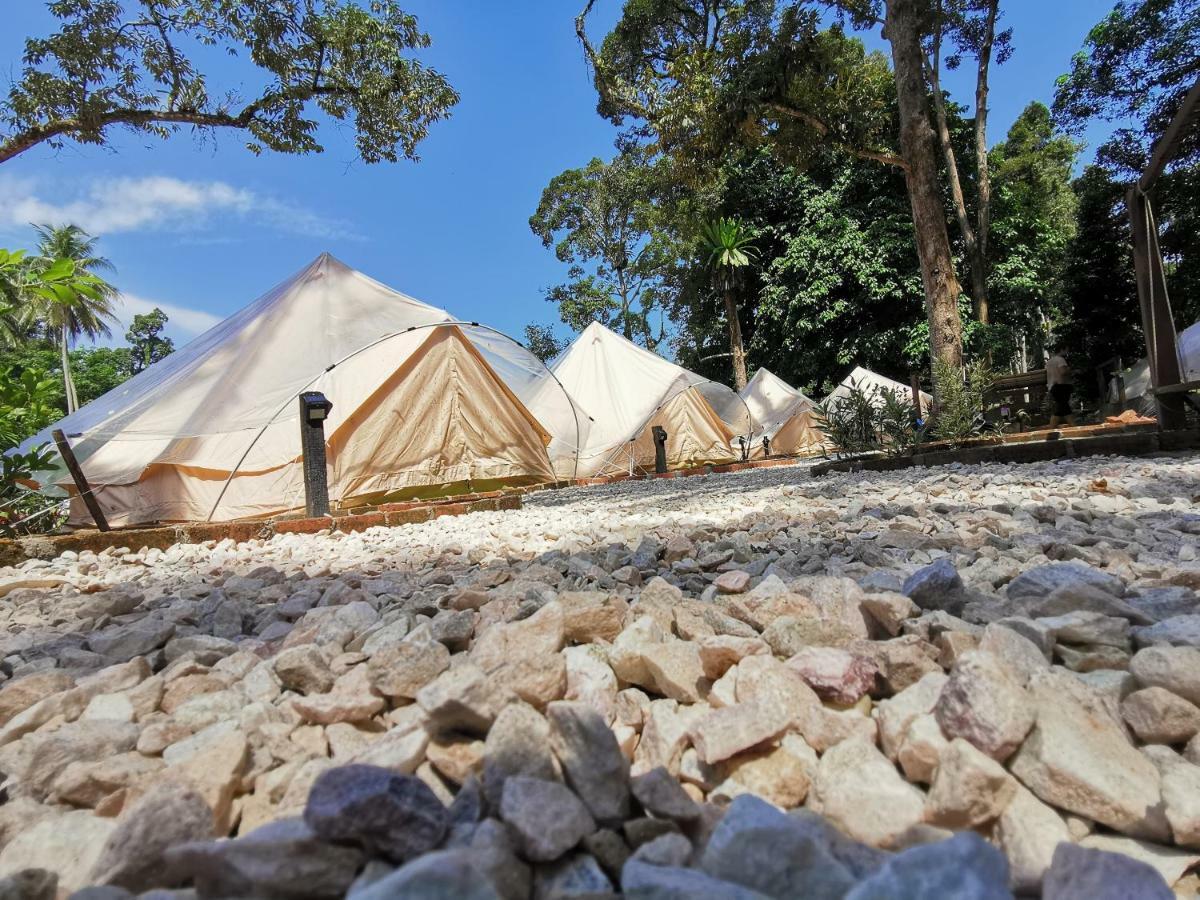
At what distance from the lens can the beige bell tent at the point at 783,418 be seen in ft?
50.6

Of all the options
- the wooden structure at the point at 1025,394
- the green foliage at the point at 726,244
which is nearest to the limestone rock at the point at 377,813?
the wooden structure at the point at 1025,394

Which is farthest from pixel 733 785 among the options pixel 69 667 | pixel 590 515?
pixel 590 515

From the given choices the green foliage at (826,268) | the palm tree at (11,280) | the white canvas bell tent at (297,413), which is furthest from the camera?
the green foliage at (826,268)

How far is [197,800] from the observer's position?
2.41 ft

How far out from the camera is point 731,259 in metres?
18.1

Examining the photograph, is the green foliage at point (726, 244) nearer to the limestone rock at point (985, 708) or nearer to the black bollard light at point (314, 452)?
the black bollard light at point (314, 452)

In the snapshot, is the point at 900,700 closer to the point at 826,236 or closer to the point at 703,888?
the point at 703,888

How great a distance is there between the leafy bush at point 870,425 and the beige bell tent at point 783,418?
8.94m

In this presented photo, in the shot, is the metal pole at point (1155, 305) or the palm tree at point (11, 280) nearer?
the palm tree at point (11, 280)

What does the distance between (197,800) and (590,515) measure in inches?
127

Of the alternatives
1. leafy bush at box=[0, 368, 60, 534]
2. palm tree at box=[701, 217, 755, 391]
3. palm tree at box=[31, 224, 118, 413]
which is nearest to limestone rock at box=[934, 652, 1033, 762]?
leafy bush at box=[0, 368, 60, 534]

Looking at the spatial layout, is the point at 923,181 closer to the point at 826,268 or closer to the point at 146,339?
the point at 826,268

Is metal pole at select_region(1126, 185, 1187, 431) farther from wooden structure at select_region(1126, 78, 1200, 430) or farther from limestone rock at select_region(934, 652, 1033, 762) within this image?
limestone rock at select_region(934, 652, 1033, 762)

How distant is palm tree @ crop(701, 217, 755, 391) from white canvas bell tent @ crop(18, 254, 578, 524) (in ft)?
36.8
